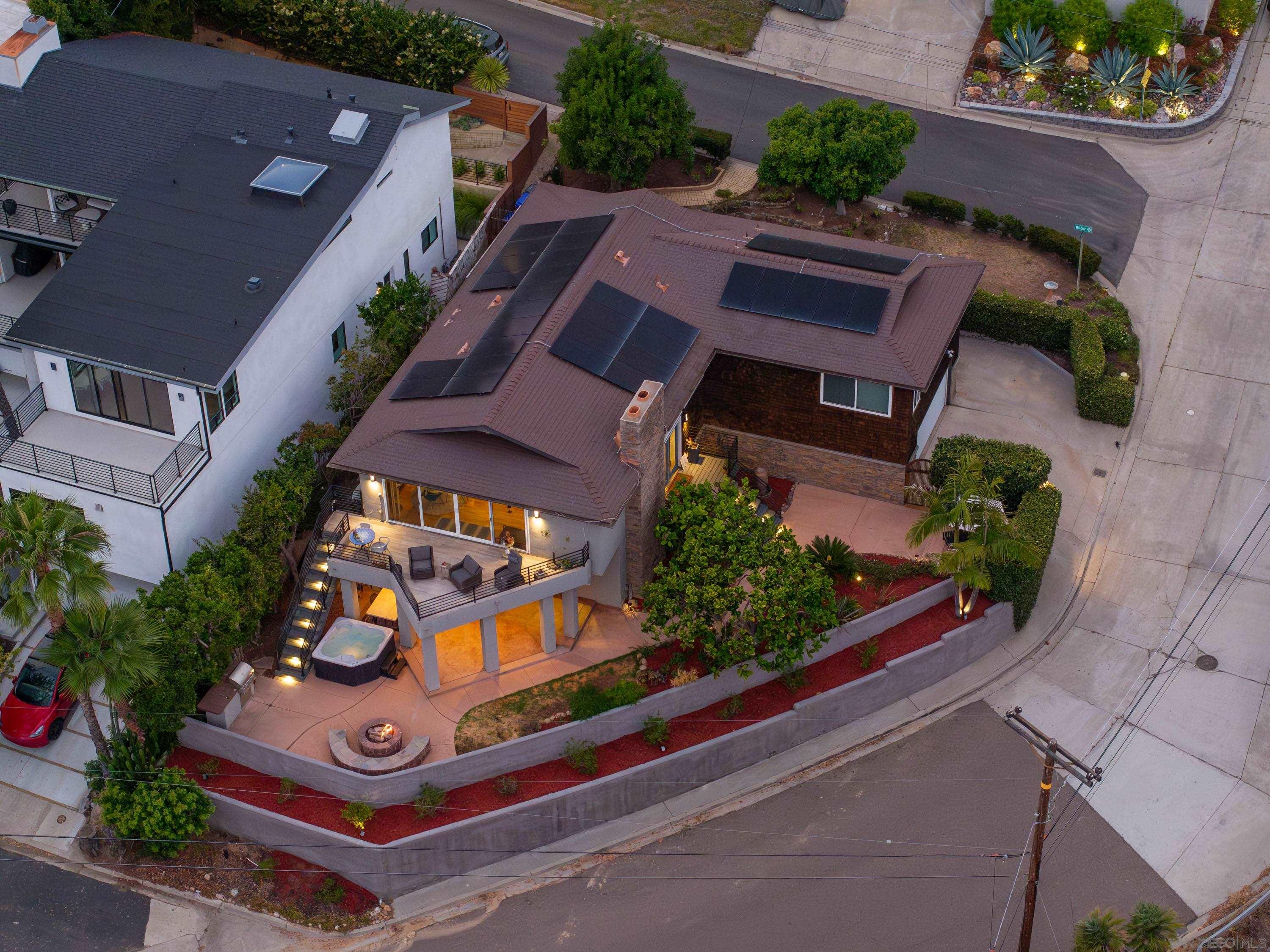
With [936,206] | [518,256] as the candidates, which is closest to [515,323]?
[518,256]

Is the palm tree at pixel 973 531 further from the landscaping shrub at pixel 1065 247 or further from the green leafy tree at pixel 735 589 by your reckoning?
the landscaping shrub at pixel 1065 247

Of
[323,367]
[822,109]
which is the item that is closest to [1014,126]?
[822,109]

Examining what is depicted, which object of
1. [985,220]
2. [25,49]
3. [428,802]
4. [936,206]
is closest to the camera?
[428,802]

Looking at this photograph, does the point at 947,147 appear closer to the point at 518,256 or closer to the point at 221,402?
the point at 518,256

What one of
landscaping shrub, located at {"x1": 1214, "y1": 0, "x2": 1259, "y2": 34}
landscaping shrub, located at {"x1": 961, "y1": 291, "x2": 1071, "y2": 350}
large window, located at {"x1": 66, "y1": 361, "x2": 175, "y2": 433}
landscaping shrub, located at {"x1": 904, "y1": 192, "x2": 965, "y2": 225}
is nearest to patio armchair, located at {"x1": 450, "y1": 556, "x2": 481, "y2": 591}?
large window, located at {"x1": 66, "y1": 361, "x2": 175, "y2": 433}

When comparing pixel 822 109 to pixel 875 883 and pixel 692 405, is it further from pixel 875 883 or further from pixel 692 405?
pixel 875 883
